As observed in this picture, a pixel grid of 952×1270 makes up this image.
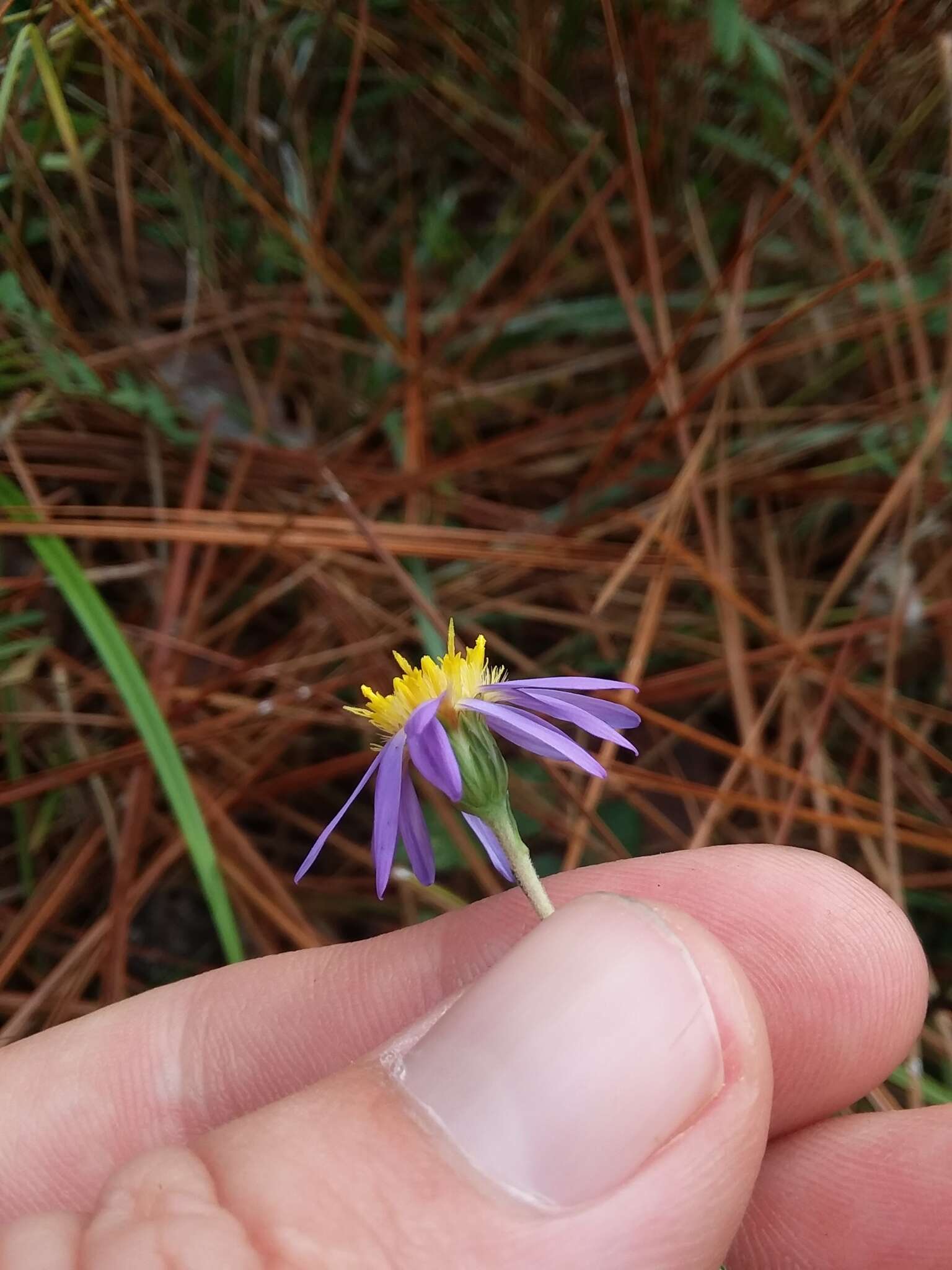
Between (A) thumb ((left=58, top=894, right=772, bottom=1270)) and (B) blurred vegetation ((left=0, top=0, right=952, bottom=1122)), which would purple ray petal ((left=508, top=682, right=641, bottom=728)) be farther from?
(B) blurred vegetation ((left=0, top=0, right=952, bottom=1122))

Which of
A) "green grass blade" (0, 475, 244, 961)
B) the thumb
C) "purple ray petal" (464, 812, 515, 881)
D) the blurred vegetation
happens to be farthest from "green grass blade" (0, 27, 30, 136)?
the thumb

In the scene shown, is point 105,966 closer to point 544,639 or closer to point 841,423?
point 544,639

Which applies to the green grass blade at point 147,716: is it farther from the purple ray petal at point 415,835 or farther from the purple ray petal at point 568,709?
the purple ray petal at point 568,709

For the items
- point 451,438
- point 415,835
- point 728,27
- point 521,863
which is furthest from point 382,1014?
point 728,27

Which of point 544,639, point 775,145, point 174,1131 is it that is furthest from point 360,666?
point 775,145

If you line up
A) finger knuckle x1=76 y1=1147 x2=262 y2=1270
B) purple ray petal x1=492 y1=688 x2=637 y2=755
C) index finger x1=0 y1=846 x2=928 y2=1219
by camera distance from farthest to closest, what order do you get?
index finger x1=0 y1=846 x2=928 y2=1219 < purple ray petal x1=492 y1=688 x2=637 y2=755 < finger knuckle x1=76 y1=1147 x2=262 y2=1270

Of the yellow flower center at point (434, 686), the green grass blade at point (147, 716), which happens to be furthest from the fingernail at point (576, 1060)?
the green grass blade at point (147, 716)
